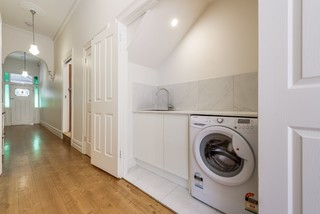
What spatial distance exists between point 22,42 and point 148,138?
4.79m

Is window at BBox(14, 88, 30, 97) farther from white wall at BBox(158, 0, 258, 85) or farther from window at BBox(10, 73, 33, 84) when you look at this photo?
white wall at BBox(158, 0, 258, 85)

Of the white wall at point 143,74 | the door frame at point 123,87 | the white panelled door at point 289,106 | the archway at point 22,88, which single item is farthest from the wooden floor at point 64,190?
the archway at point 22,88

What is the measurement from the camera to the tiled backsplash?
5.40 ft

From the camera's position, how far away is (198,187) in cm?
133

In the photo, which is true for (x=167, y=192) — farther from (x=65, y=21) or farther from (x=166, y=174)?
(x=65, y=21)

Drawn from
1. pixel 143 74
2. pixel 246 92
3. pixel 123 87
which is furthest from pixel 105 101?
pixel 246 92

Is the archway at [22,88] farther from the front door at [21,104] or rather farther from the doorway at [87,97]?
the doorway at [87,97]

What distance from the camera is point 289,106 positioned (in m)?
0.64

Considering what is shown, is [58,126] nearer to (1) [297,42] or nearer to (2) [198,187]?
(2) [198,187]

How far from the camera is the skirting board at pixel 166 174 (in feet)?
5.17

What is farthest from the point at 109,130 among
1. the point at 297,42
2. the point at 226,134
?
the point at 297,42

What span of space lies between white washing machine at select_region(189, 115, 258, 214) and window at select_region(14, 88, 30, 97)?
8.36 meters

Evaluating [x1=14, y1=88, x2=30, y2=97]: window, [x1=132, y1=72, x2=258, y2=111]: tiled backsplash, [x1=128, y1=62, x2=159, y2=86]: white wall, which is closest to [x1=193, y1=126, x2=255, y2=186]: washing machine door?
[x1=132, y1=72, x2=258, y2=111]: tiled backsplash

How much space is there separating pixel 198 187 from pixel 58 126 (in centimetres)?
426
